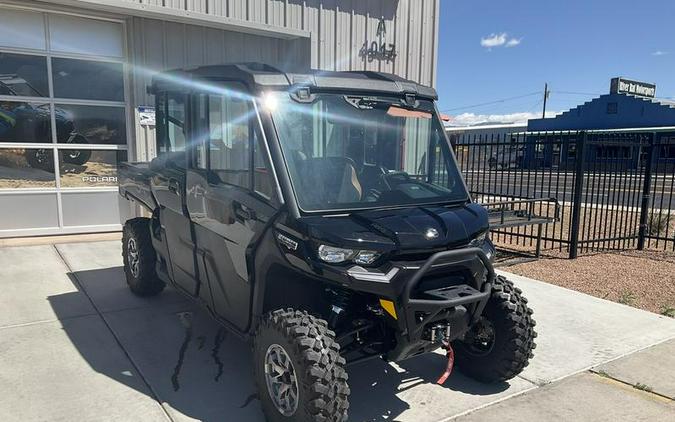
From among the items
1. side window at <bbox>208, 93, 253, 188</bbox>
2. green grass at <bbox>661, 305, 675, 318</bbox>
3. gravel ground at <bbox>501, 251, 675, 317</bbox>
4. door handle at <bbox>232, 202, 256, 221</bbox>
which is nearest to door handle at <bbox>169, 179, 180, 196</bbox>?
side window at <bbox>208, 93, 253, 188</bbox>

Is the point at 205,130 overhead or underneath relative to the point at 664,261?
overhead

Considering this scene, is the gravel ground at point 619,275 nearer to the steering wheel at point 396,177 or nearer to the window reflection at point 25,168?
the steering wheel at point 396,177

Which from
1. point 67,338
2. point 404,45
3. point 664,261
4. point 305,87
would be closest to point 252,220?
point 305,87

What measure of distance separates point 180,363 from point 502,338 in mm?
2388

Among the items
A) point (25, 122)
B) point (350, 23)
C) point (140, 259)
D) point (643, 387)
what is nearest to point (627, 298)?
point (643, 387)

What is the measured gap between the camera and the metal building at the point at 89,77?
7.33m

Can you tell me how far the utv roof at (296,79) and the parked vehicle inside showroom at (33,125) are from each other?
15.7 ft

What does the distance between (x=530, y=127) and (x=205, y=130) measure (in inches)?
1852

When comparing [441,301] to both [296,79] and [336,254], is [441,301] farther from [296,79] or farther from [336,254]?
[296,79]

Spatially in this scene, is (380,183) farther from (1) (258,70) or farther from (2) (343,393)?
(2) (343,393)

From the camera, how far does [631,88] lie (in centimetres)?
4838

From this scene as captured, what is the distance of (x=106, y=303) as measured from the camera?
16.7 feet

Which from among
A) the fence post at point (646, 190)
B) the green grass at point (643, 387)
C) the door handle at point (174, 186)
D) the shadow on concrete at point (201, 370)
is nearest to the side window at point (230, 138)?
the door handle at point (174, 186)

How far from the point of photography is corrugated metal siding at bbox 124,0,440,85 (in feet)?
27.0
